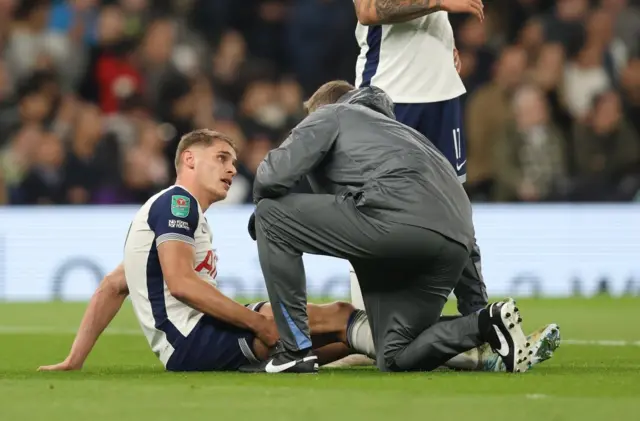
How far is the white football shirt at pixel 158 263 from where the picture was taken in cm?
649

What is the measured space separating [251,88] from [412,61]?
9.04 metres

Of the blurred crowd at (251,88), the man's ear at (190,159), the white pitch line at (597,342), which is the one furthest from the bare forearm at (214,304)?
the blurred crowd at (251,88)

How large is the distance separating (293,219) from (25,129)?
10081 mm

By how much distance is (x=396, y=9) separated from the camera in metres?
7.13

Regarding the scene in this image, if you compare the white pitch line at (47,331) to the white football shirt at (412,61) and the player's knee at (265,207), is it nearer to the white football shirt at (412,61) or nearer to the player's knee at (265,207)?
the white football shirt at (412,61)

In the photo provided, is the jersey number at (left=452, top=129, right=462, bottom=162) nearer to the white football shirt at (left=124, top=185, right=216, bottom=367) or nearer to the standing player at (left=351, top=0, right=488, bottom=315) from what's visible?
the standing player at (left=351, top=0, right=488, bottom=315)

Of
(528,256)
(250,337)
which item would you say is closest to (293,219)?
(250,337)

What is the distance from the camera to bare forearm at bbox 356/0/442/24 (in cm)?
712

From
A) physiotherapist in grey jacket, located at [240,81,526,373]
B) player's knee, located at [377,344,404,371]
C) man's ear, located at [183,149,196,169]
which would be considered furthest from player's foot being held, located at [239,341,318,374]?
man's ear, located at [183,149,196,169]

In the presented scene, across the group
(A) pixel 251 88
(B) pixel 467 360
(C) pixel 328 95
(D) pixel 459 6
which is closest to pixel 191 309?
(C) pixel 328 95

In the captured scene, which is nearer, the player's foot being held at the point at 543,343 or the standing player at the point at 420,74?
the player's foot being held at the point at 543,343

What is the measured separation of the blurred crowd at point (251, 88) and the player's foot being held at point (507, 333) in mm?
8975

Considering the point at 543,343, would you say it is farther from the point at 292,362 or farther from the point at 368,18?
the point at 368,18

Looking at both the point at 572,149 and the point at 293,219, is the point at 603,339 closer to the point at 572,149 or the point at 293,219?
the point at 293,219
